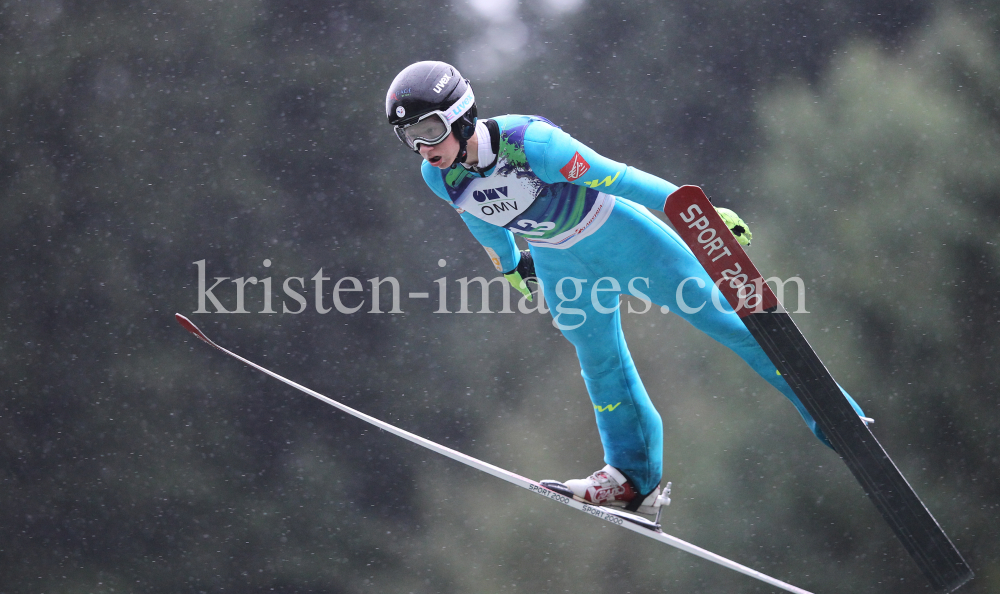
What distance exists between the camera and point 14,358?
4469 mm

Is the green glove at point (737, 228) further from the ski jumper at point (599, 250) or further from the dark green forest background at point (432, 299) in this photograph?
the dark green forest background at point (432, 299)

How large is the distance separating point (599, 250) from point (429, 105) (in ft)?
1.90

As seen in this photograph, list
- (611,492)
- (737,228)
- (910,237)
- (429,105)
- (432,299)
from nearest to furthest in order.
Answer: (429,105) < (737,228) < (611,492) < (910,237) < (432,299)

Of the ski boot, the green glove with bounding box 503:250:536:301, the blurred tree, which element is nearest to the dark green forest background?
the blurred tree

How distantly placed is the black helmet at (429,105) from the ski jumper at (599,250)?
8 cm

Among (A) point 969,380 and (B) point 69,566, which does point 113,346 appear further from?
(A) point 969,380

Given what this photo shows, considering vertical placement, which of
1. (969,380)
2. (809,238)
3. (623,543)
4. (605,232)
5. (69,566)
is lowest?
(69,566)

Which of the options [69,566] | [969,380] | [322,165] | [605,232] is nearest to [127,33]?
[322,165]

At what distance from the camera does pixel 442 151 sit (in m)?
2.14

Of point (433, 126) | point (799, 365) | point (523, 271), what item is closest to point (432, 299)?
point (523, 271)

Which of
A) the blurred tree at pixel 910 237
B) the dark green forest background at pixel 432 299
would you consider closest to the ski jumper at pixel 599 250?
the dark green forest background at pixel 432 299

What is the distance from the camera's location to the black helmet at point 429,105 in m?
2.08

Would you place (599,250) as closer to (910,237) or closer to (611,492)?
(611,492)

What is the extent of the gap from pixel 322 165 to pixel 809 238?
244 centimetres
